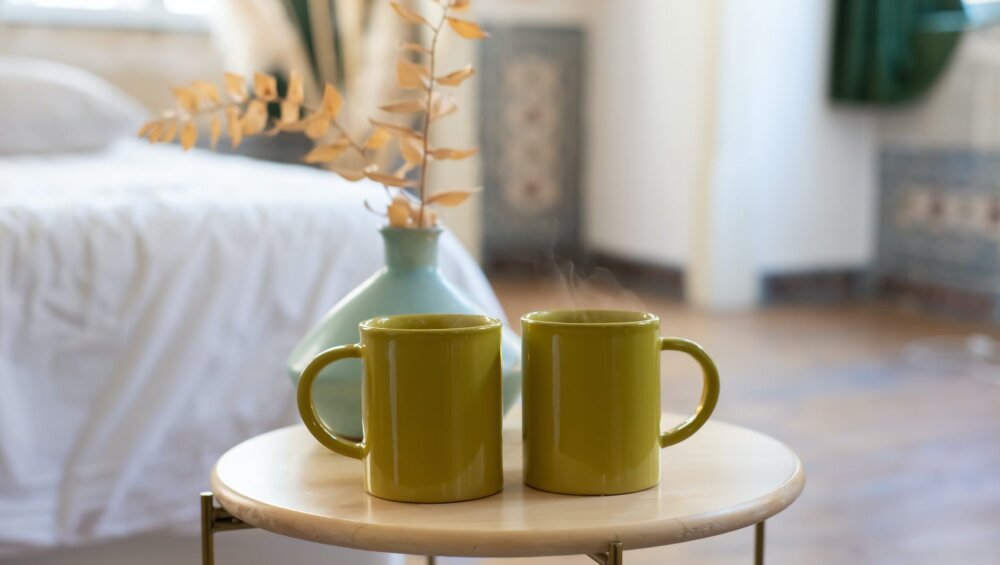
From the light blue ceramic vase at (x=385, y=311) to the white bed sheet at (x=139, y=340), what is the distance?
0.51 metres

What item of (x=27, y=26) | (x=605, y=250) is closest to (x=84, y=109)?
(x=27, y=26)

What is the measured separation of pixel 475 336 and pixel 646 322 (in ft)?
0.36

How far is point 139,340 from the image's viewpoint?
1.36 metres

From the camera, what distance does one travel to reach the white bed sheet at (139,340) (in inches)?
51.9

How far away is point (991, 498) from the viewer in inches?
78.6

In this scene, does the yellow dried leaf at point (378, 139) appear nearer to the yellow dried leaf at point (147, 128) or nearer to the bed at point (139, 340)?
the yellow dried leaf at point (147, 128)

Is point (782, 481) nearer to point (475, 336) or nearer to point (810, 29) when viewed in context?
point (475, 336)

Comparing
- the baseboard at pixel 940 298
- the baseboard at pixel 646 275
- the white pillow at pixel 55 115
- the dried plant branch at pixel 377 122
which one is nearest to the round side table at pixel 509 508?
the dried plant branch at pixel 377 122

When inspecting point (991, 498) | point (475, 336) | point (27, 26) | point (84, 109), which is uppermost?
point (27, 26)

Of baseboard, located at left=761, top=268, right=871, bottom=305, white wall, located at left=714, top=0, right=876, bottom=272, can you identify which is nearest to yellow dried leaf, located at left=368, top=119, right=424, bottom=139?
white wall, located at left=714, top=0, right=876, bottom=272

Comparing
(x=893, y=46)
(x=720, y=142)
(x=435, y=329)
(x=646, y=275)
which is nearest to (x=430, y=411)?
(x=435, y=329)

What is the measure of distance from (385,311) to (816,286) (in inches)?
135

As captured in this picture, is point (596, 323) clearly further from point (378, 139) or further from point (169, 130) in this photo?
point (169, 130)

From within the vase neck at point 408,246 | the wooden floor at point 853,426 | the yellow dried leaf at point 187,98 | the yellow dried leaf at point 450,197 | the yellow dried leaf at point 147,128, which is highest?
the yellow dried leaf at point 187,98
